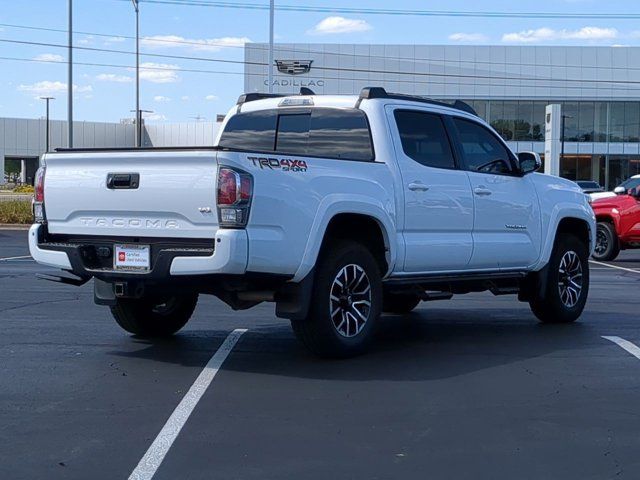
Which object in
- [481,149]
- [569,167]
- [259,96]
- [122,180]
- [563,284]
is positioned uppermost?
[569,167]

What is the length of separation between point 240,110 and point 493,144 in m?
2.54

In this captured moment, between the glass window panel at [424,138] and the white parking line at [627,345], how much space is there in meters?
2.26

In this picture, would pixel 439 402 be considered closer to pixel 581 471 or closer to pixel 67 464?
pixel 581 471

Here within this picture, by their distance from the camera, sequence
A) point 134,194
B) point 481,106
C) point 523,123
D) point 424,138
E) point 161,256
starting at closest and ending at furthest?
1. point 161,256
2. point 134,194
3. point 424,138
4. point 481,106
5. point 523,123

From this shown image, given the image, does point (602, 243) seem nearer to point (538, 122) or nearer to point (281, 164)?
point (281, 164)

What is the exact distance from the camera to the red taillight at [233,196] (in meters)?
6.98

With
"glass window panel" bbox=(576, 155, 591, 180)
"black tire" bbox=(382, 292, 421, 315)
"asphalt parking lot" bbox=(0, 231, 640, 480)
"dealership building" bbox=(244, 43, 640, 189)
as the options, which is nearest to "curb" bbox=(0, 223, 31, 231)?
"asphalt parking lot" bbox=(0, 231, 640, 480)

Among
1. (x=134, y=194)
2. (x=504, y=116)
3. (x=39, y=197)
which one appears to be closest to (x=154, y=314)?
(x=39, y=197)

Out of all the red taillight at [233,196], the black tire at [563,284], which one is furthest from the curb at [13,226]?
the red taillight at [233,196]

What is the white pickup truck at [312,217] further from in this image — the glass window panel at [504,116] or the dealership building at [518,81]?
the glass window panel at [504,116]

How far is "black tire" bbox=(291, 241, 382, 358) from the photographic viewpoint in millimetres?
7711

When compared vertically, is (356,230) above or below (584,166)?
below

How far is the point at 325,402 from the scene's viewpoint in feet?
22.1

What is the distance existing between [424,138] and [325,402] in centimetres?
316
